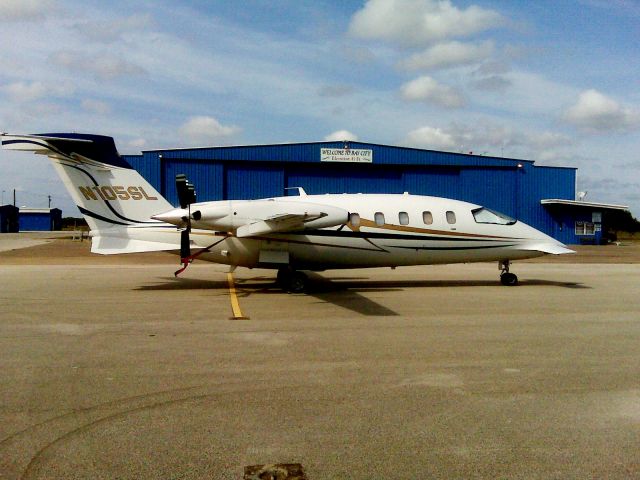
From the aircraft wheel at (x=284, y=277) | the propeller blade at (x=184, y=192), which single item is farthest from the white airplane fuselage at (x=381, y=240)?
the propeller blade at (x=184, y=192)

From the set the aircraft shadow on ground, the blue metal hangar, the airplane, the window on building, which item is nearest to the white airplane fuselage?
the airplane

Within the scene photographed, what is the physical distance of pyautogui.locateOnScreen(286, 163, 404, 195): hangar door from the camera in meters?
39.8

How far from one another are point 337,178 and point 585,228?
21.0 meters

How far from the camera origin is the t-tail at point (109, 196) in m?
16.5

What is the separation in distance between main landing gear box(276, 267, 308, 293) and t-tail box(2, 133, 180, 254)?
331 cm

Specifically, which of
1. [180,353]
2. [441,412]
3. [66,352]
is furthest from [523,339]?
[66,352]

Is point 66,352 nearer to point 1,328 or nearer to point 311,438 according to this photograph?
point 1,328

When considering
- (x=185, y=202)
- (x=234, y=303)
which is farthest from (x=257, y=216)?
(x=234, y=303)

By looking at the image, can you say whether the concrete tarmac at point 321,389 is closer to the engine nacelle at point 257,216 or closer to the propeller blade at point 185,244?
the propeller blade at point 185,244

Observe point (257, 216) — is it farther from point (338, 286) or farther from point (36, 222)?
point (36, 222)

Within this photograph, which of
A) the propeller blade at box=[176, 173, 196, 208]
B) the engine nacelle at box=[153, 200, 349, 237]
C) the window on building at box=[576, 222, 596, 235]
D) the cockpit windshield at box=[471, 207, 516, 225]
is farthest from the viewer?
the window on building at box=[576, 222, 596, 235]

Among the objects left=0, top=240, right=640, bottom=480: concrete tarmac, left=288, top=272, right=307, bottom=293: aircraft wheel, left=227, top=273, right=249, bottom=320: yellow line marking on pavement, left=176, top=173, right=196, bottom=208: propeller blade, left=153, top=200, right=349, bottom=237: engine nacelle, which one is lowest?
left=0, top=240, right=640, bottom=480: concrete tarmac

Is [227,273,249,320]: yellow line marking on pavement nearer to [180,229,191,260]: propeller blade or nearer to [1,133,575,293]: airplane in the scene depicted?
[1,133,575,293]: airplane

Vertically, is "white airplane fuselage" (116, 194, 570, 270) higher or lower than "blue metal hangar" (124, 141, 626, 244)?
lower
